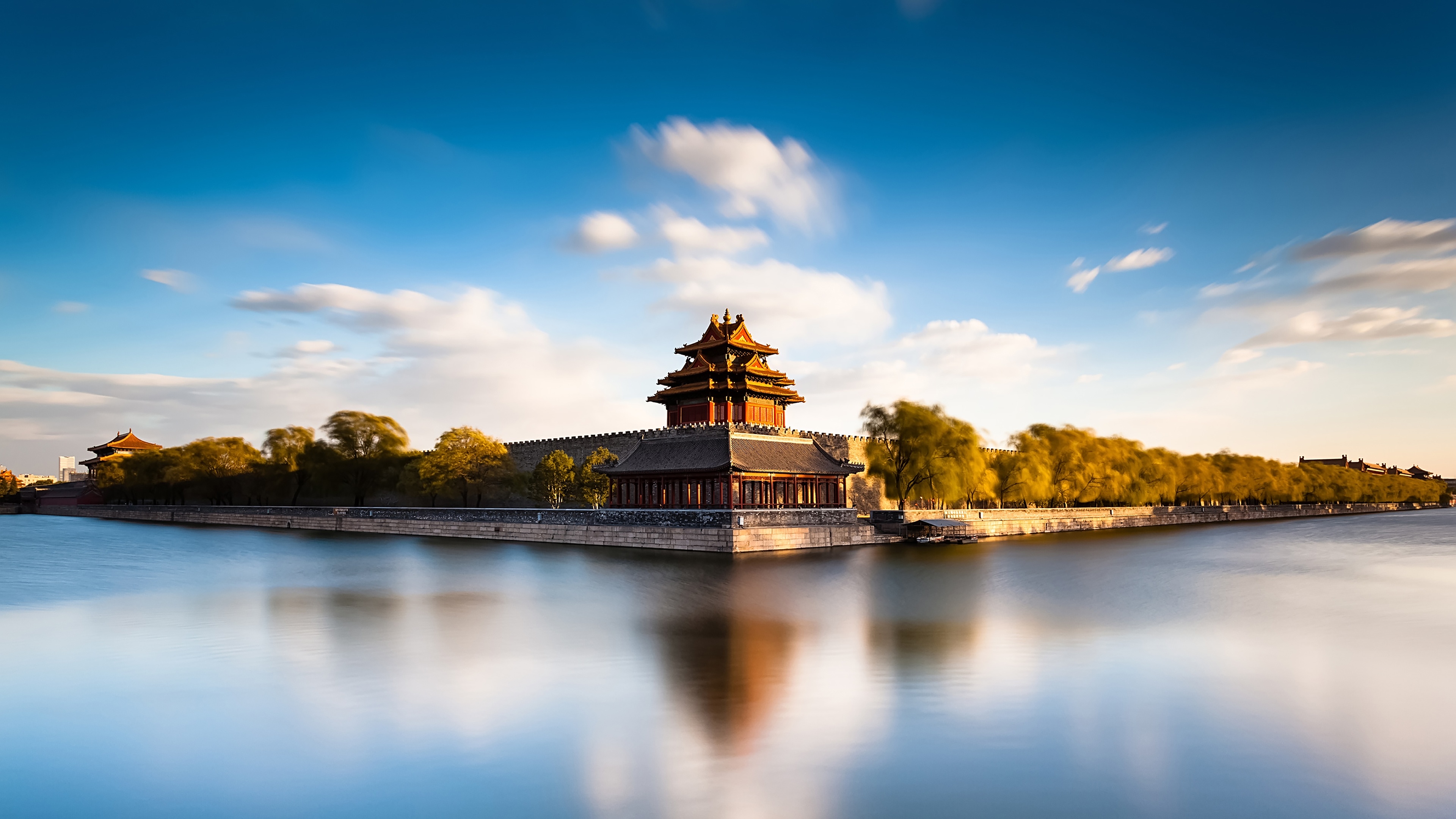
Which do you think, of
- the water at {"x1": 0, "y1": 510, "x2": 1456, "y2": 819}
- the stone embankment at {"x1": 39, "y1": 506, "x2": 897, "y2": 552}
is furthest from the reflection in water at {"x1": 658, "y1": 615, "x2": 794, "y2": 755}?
the stone embankment at {"x1": 39, "y1": 506, "x2": 897, "y2": 552}

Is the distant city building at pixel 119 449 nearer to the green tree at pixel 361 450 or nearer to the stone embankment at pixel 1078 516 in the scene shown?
the green tree at pixel 361 450

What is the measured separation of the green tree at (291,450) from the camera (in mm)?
56844

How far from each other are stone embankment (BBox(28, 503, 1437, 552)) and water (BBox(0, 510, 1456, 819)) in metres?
7.56

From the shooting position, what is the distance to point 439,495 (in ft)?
170

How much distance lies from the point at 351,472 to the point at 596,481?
23.6 m

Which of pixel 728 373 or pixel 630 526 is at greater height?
pixel 728 373

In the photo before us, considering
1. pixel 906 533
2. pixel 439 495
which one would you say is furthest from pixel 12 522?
pixel 906 533

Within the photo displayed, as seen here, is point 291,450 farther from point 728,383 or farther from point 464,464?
point 728,383

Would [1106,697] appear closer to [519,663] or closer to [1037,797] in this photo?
[1037,797]

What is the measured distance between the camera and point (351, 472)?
55.1 m

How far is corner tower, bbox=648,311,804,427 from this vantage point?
41.6 metres

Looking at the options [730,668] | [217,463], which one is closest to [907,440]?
[730,668]

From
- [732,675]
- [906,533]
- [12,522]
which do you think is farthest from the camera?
[12,522]

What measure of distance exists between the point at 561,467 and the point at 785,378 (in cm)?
1270
